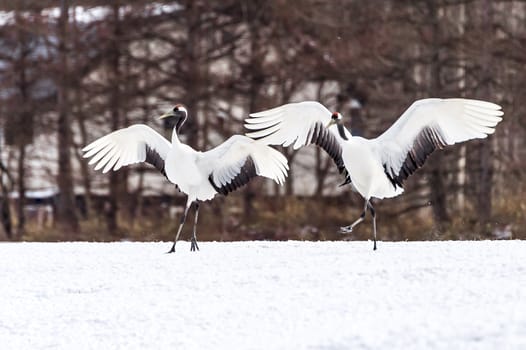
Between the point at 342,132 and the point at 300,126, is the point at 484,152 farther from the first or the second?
the point at 342,132

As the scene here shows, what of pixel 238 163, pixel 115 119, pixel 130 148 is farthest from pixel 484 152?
pixel 130 148

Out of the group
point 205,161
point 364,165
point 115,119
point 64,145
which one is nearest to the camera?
point 364,165

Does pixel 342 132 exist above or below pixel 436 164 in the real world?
below

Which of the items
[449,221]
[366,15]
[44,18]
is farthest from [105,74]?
[449,221]

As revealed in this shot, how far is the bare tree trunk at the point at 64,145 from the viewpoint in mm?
23609

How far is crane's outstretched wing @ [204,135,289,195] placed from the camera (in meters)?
11.2

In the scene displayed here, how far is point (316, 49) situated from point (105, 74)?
483 centimetres

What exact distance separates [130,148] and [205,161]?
1067 millimetres

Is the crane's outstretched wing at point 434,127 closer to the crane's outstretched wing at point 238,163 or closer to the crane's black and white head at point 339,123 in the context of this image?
the crane's black and white head at point 339,123

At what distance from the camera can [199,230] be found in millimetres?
22062

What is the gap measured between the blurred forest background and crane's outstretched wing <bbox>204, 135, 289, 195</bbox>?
31.1 ft
